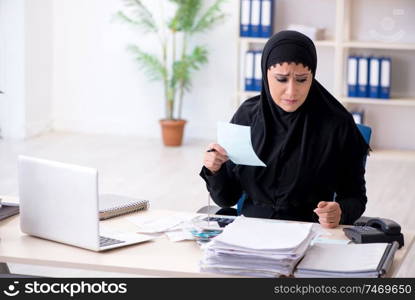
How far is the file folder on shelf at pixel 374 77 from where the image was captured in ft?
22.6

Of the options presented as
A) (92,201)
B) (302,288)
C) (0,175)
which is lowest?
(0,175)

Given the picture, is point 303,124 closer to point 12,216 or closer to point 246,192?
point 246,192

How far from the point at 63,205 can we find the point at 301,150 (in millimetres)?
908

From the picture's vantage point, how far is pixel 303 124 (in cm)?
301

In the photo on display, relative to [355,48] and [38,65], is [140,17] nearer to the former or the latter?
[38,65]

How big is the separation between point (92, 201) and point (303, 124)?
2.99 feet

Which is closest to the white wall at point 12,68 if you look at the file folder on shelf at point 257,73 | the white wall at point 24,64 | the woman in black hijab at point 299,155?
the white wall at point 24,64

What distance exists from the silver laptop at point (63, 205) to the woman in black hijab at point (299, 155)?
0.54m

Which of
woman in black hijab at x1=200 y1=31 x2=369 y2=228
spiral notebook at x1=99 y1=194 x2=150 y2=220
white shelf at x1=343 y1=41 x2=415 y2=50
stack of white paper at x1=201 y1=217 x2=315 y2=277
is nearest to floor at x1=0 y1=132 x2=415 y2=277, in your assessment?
white shelf at x1=343 y1=41 x2=415 y2=50

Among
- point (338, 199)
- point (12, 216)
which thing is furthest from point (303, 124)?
point (12, 216)

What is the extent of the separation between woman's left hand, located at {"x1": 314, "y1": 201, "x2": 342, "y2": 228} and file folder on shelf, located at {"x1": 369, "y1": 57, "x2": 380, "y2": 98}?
4.29 m

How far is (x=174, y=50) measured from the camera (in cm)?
752

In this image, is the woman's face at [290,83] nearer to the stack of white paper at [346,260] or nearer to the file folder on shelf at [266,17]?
the stack of white paper at [346,260]

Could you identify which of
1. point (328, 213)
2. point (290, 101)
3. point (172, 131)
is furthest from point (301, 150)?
point (172, 131)
